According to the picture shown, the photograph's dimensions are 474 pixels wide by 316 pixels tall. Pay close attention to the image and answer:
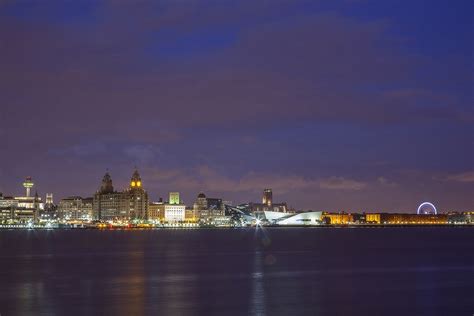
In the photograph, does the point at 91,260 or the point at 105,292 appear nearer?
the point at 105,292

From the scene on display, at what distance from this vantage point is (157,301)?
4325cm

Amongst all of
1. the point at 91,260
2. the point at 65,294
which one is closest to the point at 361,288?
the point at 65,294

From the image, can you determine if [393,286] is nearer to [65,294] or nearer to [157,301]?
[157,301]

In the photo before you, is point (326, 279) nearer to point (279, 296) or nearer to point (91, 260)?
point (279, 296)

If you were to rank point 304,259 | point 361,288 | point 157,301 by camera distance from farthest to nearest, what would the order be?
point 304,259 → point 361,288 → point 157,301

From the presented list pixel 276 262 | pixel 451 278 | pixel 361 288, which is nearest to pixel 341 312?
pixel 361 288

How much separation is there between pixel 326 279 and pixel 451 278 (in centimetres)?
910

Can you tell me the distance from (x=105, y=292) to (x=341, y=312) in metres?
15.2

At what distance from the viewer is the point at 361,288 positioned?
49.6 meters

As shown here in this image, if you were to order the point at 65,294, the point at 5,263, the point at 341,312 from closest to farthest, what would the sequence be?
the point at 341,312, the point at 65,294, the point at 5,263

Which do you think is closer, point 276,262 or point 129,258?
point 276,262

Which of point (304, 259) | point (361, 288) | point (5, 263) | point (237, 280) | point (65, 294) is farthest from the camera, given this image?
point (304, 259)

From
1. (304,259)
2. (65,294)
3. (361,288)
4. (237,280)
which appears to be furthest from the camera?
(304,259)

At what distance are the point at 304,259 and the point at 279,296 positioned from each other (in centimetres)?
3373
